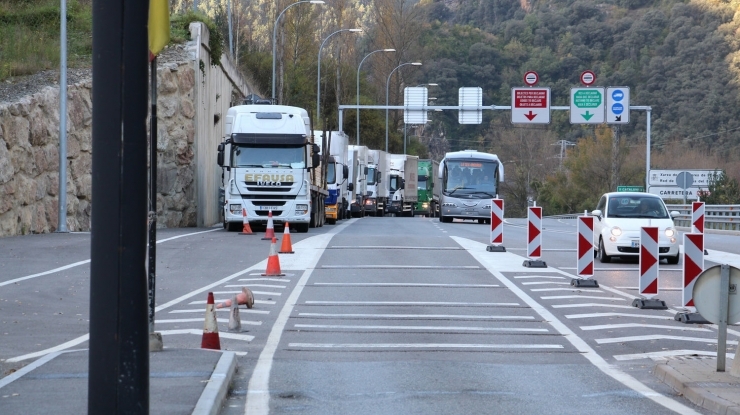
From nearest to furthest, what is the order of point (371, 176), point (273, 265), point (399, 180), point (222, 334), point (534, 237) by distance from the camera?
point (222, 334) → point (273, 265) → point (534, 237) → point (371, 176) → point (399, 180)

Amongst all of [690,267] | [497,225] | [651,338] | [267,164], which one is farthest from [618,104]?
[651,338]

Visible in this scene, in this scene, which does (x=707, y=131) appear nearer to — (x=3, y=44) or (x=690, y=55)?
(x=690, y=55)

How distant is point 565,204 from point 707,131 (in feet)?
55.7

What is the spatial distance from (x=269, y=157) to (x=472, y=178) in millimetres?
18680

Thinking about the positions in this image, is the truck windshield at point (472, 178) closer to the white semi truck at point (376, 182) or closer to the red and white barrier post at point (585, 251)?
the white semi truck at point (376, 182)

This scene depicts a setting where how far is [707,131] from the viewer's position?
7925 cm

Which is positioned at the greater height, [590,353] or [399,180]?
[399,180]

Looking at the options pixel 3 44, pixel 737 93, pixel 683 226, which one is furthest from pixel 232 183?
pixel 737 93

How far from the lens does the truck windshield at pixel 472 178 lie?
47.5 metres

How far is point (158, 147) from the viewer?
118ft

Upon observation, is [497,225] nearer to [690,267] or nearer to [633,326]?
[690,267]

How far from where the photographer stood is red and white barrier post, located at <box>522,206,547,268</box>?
1931 cm

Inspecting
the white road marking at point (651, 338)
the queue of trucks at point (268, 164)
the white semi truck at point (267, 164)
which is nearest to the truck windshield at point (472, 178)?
the queue of trucks at point (268, 164)

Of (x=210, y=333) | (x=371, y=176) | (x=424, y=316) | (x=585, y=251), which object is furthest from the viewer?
(x=371, y=176)
